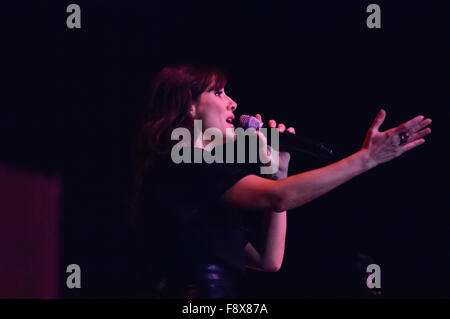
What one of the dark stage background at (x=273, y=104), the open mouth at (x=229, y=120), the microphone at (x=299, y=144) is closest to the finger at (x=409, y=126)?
the microphone at (x=299, y=144)

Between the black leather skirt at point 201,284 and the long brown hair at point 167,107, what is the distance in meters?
0.28

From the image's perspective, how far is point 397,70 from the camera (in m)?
2.29

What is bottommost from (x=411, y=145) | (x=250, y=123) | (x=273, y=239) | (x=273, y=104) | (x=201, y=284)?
(x=201, y=284)

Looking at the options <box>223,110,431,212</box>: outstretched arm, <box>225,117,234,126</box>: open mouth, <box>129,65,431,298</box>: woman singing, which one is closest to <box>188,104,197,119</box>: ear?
<box>129,65,431,298</box>: woman singing

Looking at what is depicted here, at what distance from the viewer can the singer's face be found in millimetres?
1657

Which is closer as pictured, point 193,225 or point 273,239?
point 193,225

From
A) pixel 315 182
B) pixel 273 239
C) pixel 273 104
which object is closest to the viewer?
pixel 315 182

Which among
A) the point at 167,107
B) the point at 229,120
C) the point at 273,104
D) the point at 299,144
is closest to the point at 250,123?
the point at 229,120

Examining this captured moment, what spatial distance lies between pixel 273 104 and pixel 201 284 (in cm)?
122

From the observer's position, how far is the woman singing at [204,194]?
138cm

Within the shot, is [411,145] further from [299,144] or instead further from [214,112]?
[214,112]

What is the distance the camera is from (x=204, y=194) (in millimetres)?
1435

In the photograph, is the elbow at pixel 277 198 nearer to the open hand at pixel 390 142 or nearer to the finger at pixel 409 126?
the open hand at pixel 390 142
